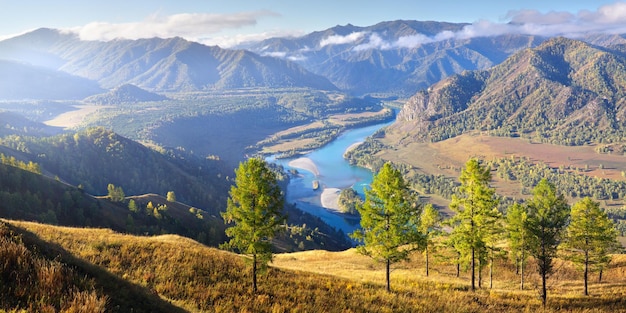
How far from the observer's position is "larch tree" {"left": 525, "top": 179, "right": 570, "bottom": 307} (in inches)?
1377

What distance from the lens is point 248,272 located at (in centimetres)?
2836

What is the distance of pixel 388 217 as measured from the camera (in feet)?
109

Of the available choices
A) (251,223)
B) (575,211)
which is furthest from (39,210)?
(575,211)

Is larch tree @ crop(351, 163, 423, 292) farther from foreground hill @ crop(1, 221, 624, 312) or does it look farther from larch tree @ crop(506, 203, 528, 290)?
larch tree @ crop(506, 203, 528, 290)

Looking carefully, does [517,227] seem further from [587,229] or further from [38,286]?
[38,286]

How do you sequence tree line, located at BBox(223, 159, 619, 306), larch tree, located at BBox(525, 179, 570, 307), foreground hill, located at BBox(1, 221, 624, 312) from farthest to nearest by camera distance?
larch tree, located at BBox(525, 179, 570, 307) → tree line, located at BBox(223, 159, 619, 306) → foreground hill, located at BBox(1, 221, 624, 312)

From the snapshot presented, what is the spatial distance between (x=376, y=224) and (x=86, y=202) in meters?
100

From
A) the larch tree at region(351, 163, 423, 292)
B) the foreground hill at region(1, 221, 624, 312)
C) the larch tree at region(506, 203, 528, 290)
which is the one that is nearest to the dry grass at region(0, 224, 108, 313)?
the foreground hill at region(1, 221, 624, 312)

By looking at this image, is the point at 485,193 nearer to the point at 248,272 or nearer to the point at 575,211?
the point at 575,211

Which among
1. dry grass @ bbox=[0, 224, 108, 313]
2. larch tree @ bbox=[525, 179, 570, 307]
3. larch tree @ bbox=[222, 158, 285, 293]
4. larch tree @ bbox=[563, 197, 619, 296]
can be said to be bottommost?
larch tree @ bbox=[563, 197, 619, 296]

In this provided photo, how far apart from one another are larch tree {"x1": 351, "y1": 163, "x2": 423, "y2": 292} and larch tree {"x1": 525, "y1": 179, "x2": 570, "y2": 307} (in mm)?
12105

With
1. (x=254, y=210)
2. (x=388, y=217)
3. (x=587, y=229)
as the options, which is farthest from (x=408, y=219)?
(x=587, y=229)

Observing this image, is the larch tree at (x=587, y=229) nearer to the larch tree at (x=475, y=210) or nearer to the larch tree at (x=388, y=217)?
the larch tree at (x=475, y=210)

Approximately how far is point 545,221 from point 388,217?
15.6m
